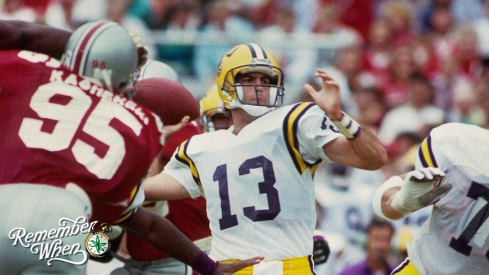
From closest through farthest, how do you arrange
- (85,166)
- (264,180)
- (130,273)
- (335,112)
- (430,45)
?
(85,166) < (335,112) < (264,180) < (130,273) < (430,45)

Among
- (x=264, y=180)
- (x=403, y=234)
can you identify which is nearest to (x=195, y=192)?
(x=264, y=180)

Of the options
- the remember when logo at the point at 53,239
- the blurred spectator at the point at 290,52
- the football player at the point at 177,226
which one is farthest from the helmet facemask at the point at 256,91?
the blurred spectator at the point at 290,52

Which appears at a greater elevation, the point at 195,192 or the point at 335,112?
the point at 335,112

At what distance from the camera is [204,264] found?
4586 mm

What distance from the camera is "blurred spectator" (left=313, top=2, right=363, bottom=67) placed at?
11547mm

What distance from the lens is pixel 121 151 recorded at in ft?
12.9

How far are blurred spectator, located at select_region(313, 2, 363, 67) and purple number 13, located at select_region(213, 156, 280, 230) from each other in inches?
276

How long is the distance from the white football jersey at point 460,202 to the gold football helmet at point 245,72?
81 cm

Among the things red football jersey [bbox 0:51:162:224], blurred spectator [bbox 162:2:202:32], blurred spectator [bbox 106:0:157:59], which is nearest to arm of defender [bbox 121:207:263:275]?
red football jersey [bbox 0:51:162:224]

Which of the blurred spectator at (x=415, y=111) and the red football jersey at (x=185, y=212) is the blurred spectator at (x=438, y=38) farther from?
the red football jersey at (x=185, y=212)

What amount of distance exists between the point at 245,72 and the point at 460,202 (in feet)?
4.19

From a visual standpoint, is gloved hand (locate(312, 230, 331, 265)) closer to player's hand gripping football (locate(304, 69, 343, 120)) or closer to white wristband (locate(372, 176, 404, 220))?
white wristband (locate(372, 176, 404, 220))

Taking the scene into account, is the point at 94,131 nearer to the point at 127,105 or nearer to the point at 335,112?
the point at 127,105

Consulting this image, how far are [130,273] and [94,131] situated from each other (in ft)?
6.28
